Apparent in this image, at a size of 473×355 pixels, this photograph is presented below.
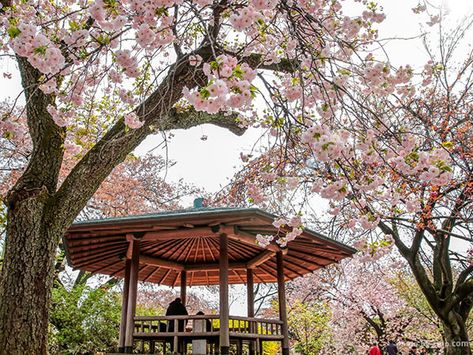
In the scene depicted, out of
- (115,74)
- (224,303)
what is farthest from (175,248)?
(115,74)

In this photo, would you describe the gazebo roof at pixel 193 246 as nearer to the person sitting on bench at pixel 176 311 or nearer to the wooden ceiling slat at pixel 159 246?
the wooden ceiling slat at pixel 159 246

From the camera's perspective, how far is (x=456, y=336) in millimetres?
8062

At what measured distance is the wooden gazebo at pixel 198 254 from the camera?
5039mm

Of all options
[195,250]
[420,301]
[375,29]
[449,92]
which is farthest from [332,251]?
[420,301]

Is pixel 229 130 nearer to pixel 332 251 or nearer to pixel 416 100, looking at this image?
pixel 332 251

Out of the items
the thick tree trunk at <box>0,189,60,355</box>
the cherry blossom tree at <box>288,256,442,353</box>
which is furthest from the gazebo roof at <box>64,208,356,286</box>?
the cherry blossom tree at <box>288,256,442,353</box>

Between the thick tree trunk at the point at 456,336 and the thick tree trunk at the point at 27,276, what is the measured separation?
7346 millimetres

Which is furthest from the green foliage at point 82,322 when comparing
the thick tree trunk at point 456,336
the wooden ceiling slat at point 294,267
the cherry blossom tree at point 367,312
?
the cherry blossom tree at point 367,312

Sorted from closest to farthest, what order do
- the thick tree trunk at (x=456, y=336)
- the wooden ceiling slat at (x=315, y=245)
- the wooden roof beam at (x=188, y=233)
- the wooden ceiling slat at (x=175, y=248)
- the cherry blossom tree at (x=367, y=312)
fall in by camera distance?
the wooden roof beam at (x=188, y=233) → the wooden ceiling slat at (x=315, y=245) → the wooden ceiling slat at (x=175, y=248) → the thick tree trunk at (x=456, y=336) → the cherry blossom tree at (x=367, y=312)

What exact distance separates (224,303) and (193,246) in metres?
1.74

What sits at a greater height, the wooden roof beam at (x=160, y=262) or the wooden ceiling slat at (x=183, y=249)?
the wooden ceiling slat at (x=183, y=249)

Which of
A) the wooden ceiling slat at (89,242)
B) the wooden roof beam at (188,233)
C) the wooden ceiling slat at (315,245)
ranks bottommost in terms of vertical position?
the wooden ceiling slat at (315,245)

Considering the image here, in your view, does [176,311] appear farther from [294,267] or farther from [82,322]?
[82,322]

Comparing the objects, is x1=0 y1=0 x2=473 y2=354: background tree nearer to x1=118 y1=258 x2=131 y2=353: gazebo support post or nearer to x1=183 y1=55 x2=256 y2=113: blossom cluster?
x1=183 y1=55 x2=256 y2=113: blossom cluster
